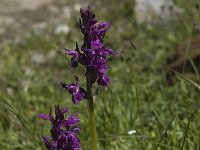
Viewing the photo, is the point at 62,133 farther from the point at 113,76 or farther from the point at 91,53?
the point at 113,76

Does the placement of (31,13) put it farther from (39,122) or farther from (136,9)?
(39,122)

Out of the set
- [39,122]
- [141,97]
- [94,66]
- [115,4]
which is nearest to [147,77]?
[141,97]

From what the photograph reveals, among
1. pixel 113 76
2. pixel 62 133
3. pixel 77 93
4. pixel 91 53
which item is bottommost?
pixel 62 133

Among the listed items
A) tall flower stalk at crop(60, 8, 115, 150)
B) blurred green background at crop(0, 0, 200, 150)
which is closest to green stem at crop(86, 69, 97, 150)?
tall flower stalk at crop(60, 8, 115, 150)

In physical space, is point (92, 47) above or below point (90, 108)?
above

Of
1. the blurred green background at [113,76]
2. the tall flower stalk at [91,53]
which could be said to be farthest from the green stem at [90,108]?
the blurred green background at [113,76]

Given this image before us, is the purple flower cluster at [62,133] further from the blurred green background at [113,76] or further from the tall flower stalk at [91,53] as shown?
the blurred green background at [113,76]

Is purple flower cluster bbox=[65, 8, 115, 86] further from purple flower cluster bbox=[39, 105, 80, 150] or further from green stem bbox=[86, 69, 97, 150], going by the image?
purple flower cluster bbox=[39, 105, 80, 150]

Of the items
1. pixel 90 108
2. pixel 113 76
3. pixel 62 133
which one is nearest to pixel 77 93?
pixel 90 108
